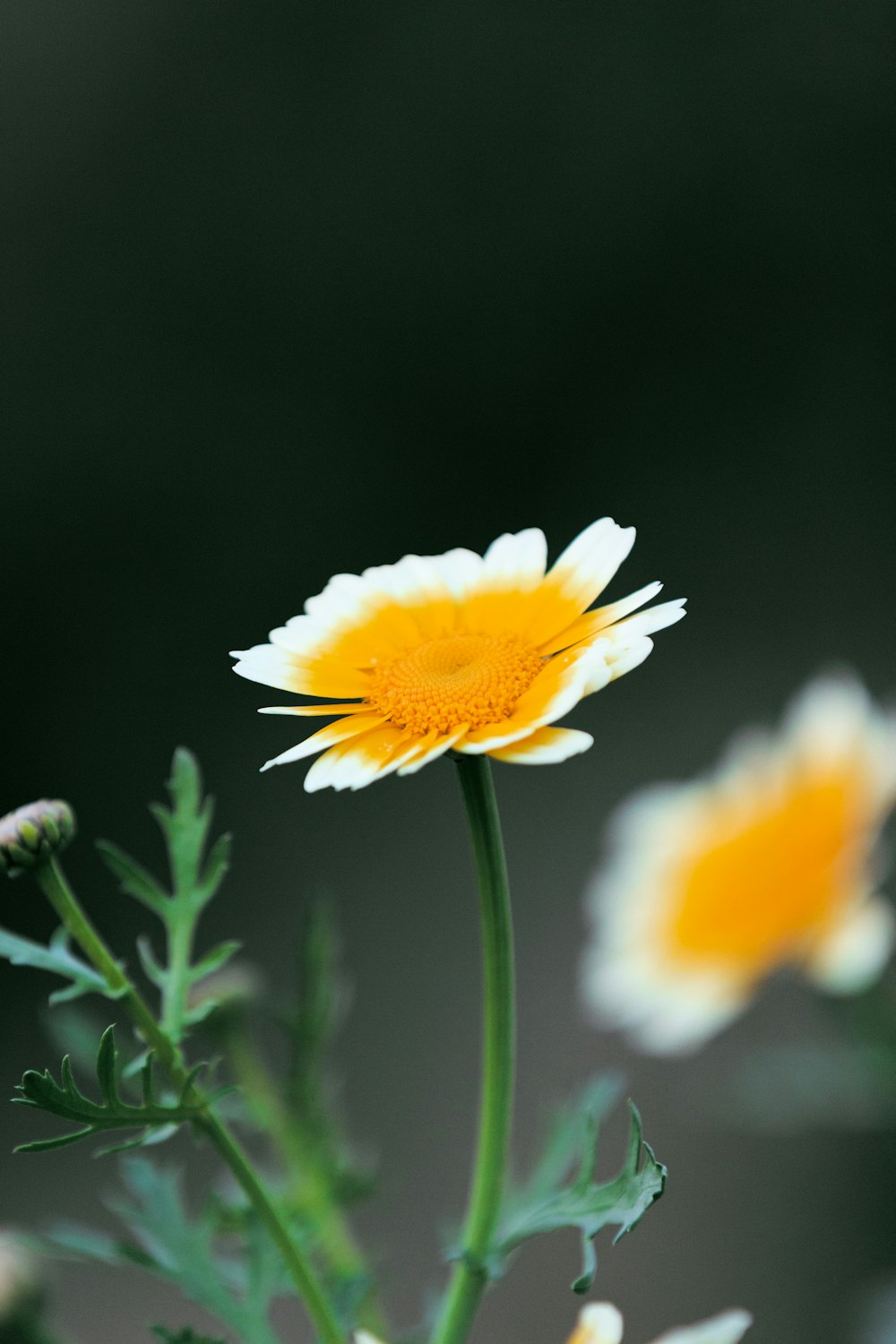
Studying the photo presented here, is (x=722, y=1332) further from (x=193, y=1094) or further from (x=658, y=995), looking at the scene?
(x=658, y=995)

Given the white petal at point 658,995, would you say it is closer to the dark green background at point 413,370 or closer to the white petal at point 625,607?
the white petal at point 625,607

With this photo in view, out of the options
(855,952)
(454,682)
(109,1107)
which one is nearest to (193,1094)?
(109,1107)

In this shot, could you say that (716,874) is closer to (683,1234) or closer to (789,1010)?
(683,1234)

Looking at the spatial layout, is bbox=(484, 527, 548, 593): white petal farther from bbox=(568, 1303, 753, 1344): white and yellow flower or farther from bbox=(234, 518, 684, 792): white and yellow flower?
bbox=(568, 1303, 753, 1344): white and yellow flower

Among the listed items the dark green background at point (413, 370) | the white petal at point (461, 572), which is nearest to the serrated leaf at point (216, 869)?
the white petal at point (461, 572)

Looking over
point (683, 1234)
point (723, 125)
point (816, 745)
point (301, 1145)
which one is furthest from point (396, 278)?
point (301, 1145)

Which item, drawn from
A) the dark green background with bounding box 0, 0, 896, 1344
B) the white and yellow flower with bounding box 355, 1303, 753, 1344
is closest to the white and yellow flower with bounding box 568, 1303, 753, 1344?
the white and yellow flower with bounding box 355, 1303, 753, 1344
